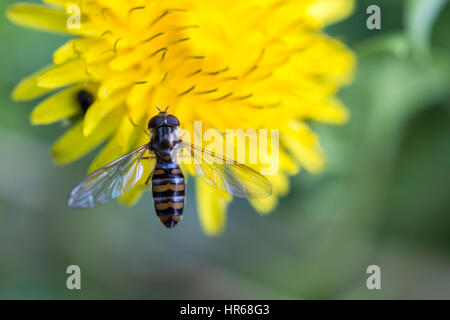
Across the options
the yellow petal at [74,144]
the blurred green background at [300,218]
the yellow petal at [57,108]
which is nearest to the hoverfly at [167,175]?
the yellow petal at [74,144]

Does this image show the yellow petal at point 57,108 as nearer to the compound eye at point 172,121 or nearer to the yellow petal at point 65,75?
the yellow petal at point 65,75

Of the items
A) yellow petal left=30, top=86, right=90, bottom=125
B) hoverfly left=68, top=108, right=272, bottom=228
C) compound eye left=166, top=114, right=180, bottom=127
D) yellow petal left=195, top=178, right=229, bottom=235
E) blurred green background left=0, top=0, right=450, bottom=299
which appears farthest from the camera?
blurred green background left=0, top=0, right=450, bottom=299

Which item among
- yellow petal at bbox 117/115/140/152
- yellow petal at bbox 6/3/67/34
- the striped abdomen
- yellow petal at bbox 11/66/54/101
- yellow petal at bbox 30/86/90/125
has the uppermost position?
yellow petal at bbox 6/3/67/34

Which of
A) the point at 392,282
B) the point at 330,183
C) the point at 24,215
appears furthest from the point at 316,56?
the point at 24,215

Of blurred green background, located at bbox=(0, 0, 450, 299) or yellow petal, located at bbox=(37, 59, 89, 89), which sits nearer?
yellow petal, located at bbox=(37, 59, 89, 89)

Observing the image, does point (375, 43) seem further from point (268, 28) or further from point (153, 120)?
point (153, 120)

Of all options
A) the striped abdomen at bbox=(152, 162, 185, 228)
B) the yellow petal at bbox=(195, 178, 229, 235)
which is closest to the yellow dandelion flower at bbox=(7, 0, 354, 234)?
the striped abdomen at bbox=(152, 162, 185, 228)

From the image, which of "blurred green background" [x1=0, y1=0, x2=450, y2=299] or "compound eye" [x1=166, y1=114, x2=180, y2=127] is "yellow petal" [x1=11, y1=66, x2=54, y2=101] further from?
"blurred green background" [x1=0, y1=0, x2=450, y2=299]

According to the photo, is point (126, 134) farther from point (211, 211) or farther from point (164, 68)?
point (211, 211)
